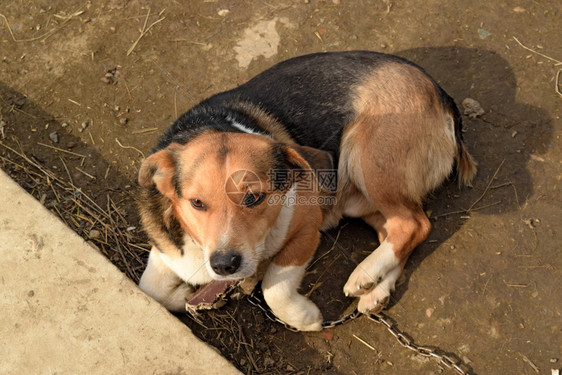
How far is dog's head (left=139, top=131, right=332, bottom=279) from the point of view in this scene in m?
2.84

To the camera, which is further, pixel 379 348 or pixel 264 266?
pixel 264 266

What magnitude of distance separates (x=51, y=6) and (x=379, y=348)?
5035 millimetres

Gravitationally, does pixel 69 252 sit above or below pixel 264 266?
above

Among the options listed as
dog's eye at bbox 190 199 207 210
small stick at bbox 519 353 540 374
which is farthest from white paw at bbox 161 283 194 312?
small stick at bbox 519 353 540 374

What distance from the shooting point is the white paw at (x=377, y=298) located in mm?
3645

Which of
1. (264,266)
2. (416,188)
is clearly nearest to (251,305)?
(264,266)

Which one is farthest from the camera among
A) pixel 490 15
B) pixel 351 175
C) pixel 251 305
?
pixel 490 15

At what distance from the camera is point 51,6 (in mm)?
5609

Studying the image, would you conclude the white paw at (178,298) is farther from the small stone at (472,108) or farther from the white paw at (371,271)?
→ the small stone at (472,108)

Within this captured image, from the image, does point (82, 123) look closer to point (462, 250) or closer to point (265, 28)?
point (265, 28)

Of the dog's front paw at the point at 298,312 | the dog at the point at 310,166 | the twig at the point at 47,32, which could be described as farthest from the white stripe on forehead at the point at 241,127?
the twig at the point at 47,32

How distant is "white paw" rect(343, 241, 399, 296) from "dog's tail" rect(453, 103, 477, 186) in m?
0.97

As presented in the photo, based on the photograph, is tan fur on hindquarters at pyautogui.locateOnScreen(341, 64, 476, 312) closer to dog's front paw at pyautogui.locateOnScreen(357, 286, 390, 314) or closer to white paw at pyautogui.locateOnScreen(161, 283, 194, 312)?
dog's front paw at pyautogui.locateOnScreen(357, 286, 390, 314)

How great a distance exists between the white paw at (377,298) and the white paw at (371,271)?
33mm
